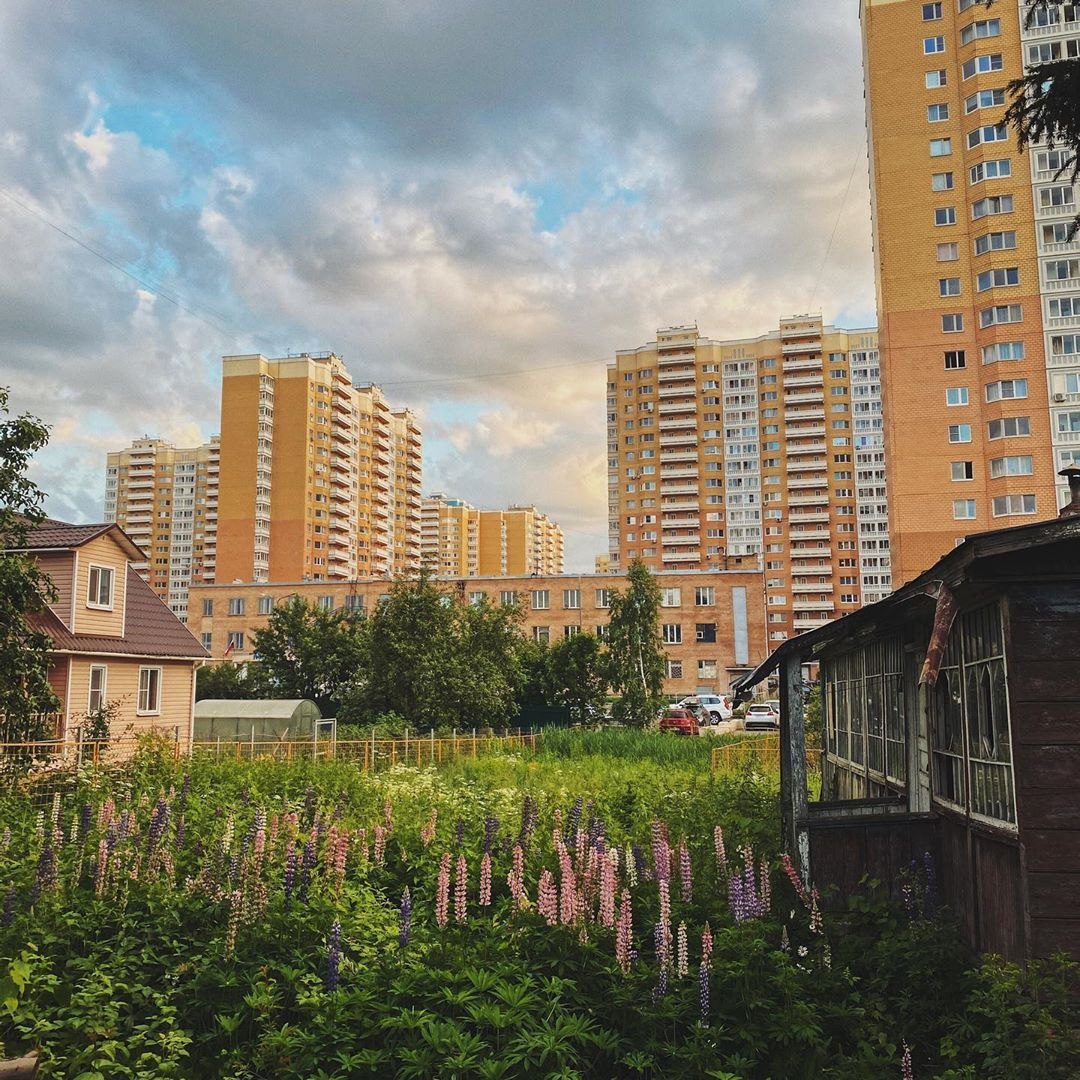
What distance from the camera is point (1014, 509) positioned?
1788 inches

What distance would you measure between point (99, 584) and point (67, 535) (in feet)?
4.78

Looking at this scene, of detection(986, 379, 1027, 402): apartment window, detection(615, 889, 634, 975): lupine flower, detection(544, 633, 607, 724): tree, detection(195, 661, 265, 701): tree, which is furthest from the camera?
detection(986, 379, 1027, 402): apartment window

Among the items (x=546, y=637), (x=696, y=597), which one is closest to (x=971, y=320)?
(x=696, y=597)

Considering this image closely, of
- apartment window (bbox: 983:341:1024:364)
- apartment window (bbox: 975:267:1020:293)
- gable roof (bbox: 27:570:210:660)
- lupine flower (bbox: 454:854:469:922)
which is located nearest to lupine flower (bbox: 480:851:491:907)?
lupine flower (bbox: 454:854:469:922)

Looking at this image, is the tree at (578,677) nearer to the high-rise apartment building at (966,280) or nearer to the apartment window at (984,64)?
the high-rise apartment building at (966,280)

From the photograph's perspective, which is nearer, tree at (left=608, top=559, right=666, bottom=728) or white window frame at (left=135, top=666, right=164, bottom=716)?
white window frame at (left=135, top=666, right=164, bottom=716)

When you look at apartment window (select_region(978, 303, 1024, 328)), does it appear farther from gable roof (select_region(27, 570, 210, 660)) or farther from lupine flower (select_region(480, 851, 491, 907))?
lupine flower (select_region(480, 851, 491, 907))

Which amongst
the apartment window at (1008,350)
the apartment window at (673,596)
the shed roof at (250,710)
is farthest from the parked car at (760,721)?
the shed roof at (250,710)

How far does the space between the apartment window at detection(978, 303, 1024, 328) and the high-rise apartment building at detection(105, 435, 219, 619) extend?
110 metres

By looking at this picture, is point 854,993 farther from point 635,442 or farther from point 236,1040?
point 635,442

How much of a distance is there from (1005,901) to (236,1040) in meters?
5.30

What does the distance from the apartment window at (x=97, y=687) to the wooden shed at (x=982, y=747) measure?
1823cm

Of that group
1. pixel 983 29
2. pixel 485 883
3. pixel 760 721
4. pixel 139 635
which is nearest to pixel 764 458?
pixel 983 29

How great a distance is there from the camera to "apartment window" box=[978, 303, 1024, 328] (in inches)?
1849
